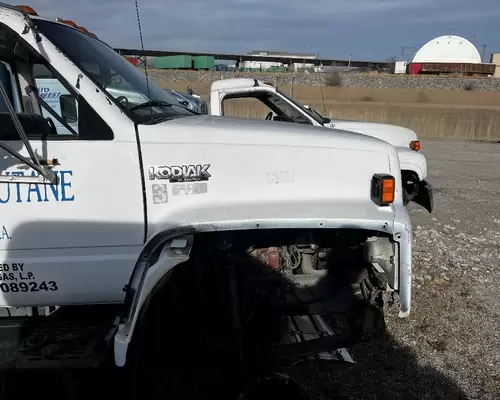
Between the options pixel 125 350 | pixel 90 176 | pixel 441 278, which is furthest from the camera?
pixel 441 278

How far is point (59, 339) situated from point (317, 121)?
5472 millimetres

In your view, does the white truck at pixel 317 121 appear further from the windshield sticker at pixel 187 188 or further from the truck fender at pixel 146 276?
the truck fender at pixel 146 276

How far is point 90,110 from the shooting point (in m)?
2.32

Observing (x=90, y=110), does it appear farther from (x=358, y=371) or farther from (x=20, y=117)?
(x=358, y=371)

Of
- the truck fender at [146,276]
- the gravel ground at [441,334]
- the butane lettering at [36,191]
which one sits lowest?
the gravel ground at [441,334]

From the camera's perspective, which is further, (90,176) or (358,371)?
(358,371)

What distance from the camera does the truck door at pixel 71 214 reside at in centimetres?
228

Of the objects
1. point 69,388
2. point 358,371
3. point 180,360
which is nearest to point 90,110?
point 180,360

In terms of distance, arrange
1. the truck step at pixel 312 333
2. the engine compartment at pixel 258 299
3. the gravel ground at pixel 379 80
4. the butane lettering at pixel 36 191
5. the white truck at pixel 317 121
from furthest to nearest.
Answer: the gravel ground at pixel 379 80 → the white truck at pixel 317 121 → the truck step at pixel 312 333 → the engine compartment at pixel 258 299 → the butane lettering at pixel 36 191

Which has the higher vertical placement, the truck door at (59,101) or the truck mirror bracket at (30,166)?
the truck door at (59,101)

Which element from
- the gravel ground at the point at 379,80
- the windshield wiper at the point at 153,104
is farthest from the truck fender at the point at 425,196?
the gravel ground at the point at 379,80

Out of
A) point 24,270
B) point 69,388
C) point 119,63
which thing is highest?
point 119,63

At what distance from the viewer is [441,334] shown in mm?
3967

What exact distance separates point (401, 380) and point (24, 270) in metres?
2.65
